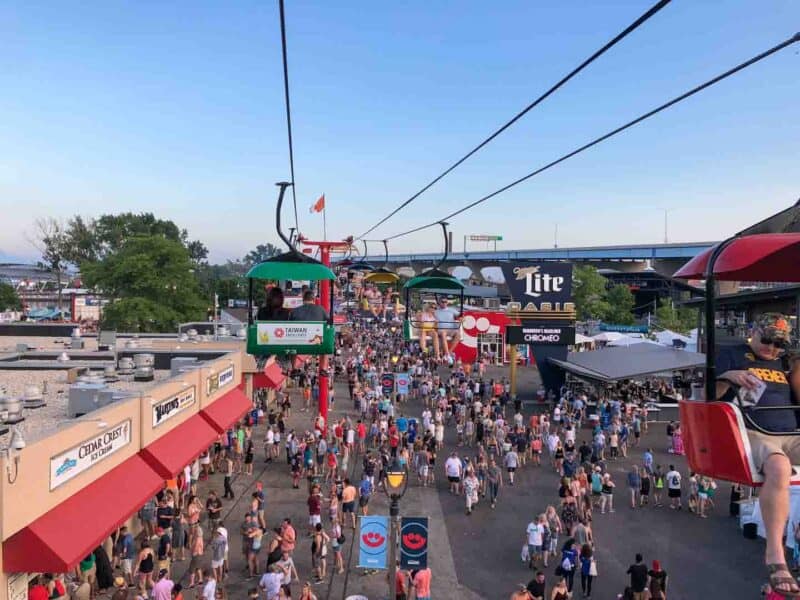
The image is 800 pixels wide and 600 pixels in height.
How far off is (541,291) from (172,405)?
785 inches

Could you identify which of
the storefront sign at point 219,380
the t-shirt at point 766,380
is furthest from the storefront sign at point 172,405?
the t-shirt at point 766,380

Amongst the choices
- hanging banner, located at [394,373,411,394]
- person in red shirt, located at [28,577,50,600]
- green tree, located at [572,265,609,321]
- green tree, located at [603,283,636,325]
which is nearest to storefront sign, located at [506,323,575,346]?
hanging banner, located at [394,373,411,394]

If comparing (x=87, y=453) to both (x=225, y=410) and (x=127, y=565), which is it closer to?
(x=127, y=565)

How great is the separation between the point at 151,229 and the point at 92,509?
240ft

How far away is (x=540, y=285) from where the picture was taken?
3030 centimetres

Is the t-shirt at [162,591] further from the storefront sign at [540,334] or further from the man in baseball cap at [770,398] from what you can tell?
the storefront sign at [540,334]

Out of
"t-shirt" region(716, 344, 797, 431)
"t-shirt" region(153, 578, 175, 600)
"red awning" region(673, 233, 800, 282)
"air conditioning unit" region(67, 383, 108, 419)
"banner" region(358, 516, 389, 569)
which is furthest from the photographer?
"air conditioning unit" region(67, 383, 108, 419)

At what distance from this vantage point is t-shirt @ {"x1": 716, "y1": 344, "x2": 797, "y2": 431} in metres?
3.80

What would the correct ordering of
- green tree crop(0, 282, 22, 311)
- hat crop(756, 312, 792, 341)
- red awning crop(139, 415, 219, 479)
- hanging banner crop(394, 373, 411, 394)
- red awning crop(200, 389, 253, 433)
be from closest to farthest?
hat crop(756, 312, 792, 341)
red awning crop(139, 415, 219, 479)
red awning crop(200, 389, 253, 433)
hanging banner crop(394, 373, 411, 394)
green tree crop(0, 282, 22, 311)

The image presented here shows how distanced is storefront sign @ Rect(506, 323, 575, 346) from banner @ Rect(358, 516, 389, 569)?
1933 centimetres

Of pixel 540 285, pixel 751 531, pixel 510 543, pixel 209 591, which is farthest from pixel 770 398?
pixel 540 285

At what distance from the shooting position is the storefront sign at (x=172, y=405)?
1376cm

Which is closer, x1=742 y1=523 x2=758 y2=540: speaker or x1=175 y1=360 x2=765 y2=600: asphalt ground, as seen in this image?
x1=175 y1=360 x2=765 y2=600: asphalt ground

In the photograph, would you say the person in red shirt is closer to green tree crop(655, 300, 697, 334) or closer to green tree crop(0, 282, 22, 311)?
green tree crop(655, 300, 697, 334)
